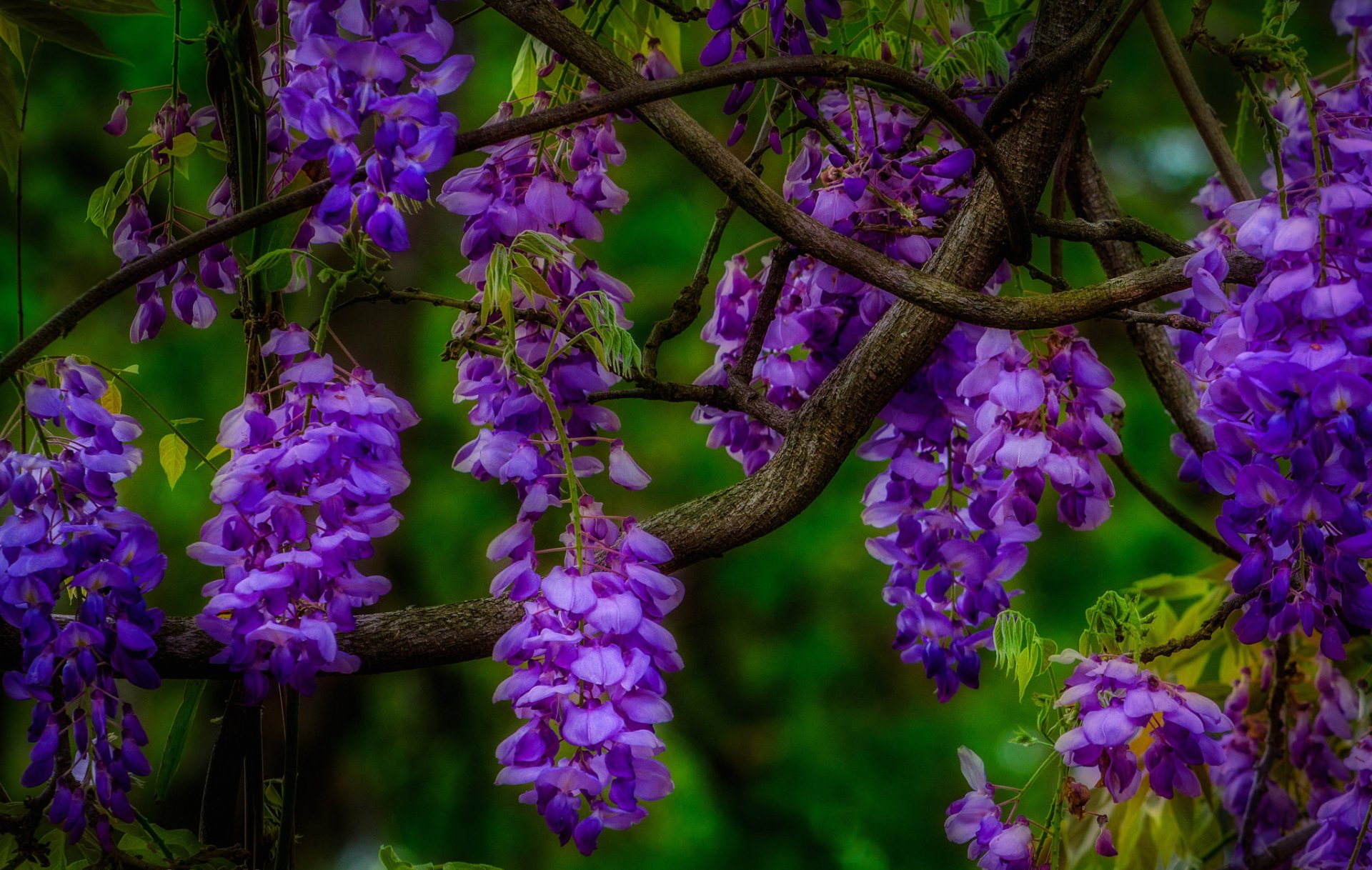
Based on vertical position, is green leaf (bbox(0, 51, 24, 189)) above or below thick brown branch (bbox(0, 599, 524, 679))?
above

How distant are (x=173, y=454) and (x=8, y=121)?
8.0 inches

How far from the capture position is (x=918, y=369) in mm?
757

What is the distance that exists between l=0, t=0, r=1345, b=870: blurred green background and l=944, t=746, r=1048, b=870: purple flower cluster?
1.38m

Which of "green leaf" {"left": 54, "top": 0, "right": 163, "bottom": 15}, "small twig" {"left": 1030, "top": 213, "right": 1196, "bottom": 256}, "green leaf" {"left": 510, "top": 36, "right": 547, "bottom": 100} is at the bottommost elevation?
"small twig" {"left": 1030, "top": 213, "right": 1196, "bottom": 256}

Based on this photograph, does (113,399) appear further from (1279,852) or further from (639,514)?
(639,514)

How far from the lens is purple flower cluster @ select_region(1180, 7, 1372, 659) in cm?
57

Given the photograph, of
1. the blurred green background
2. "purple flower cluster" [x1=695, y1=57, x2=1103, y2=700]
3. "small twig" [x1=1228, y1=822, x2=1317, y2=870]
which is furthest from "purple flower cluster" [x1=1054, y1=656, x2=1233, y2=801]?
the blurred green background

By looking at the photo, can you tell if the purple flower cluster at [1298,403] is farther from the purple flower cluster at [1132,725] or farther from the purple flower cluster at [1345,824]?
the purple flower cluster at [1345,824]

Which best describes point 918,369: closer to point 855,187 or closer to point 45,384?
point 855,187

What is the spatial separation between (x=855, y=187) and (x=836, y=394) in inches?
4.9

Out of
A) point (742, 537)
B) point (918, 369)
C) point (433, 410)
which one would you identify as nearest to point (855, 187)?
point (918, 369)

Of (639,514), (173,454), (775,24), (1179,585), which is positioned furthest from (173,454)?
(639,514)

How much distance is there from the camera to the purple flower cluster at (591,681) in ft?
1.84

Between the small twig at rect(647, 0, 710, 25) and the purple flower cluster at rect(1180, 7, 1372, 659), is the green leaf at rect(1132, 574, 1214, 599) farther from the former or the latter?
the small twig at rect(647, 0, 710, 25)
